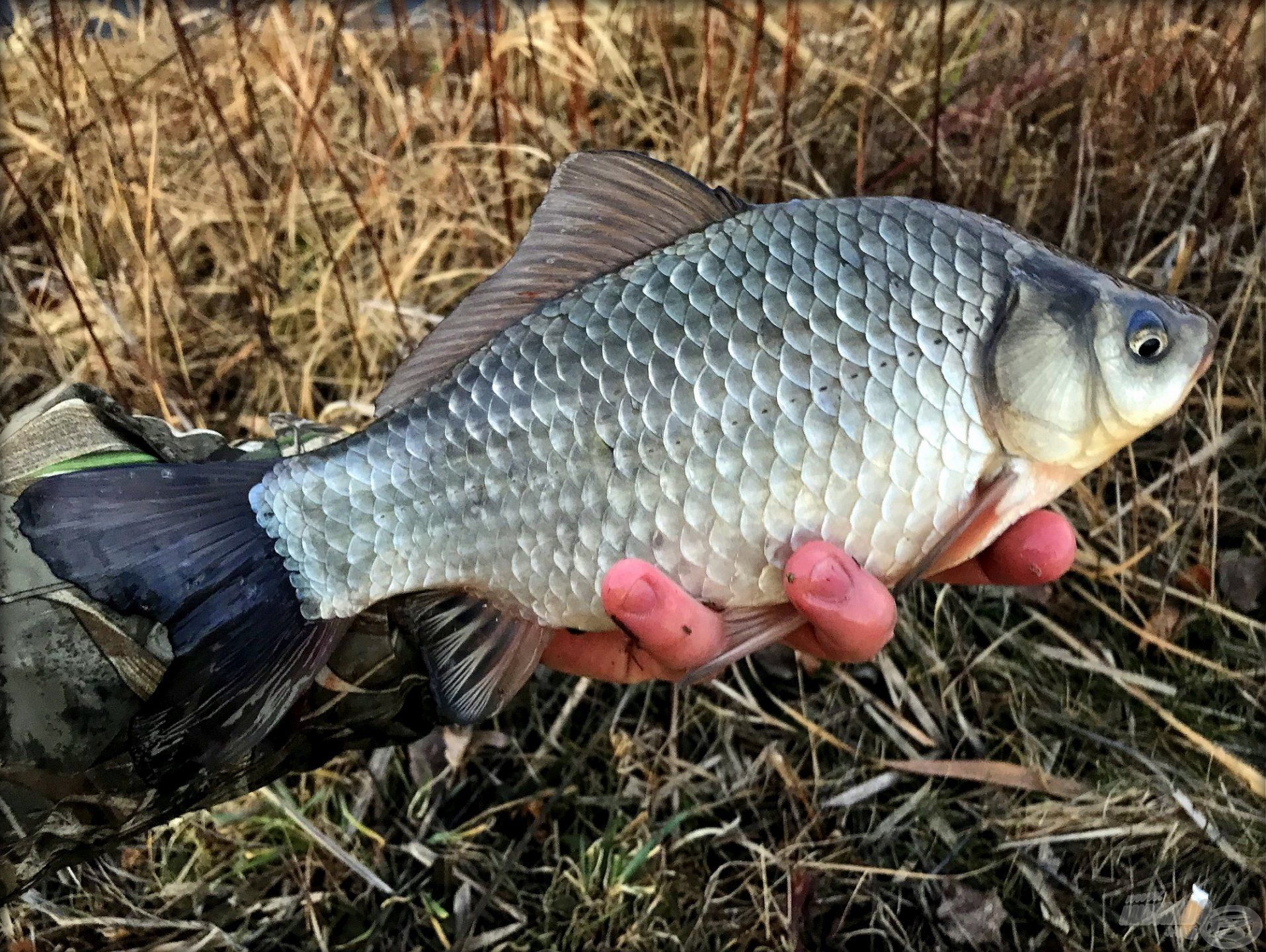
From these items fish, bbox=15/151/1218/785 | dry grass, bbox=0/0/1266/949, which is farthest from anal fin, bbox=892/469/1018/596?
dry grass, bbox=0/0/1266/949

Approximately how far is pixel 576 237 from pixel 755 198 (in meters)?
1.34

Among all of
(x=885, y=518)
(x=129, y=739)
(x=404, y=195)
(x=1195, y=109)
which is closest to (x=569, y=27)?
(x=404, y=195)

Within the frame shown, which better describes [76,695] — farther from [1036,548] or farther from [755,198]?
[755,198]

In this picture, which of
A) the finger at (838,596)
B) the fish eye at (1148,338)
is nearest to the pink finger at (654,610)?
the finger at (838,596)

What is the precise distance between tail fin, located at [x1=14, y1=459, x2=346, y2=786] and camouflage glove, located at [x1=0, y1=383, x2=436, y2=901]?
0.08m

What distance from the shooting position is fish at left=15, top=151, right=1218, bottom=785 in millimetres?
1306

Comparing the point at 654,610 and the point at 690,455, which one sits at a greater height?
the point at 690,455

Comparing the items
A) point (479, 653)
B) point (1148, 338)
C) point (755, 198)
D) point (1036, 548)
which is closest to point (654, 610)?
point (479, 653)

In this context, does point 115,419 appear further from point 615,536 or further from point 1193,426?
point 1193,426

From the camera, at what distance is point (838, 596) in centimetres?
130

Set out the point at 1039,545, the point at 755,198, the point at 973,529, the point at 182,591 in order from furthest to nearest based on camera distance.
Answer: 1. the point at 755,198
2. the point at 1039,545
3. the point at 973,529
4. the point at 182,591

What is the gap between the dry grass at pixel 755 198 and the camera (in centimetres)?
192

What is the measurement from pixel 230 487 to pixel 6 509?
1.09 feet

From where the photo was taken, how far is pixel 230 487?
4.45 ft
